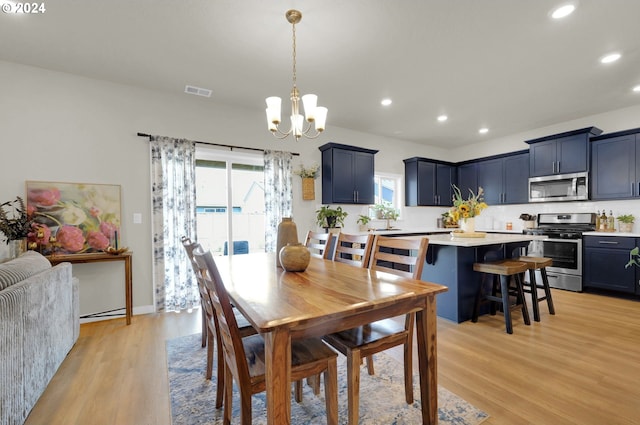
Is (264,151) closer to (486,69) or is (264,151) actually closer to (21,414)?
(486,69)

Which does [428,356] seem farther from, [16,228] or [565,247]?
[565,247]

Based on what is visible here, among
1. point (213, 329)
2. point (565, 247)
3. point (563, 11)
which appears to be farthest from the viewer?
point (565, 247)

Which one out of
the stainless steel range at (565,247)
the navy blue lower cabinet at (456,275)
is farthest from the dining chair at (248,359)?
the stainless steel range at (565,247)

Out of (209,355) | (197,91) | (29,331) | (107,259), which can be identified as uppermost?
(197,91)

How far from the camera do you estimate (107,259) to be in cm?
307

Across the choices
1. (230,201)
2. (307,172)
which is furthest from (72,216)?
(307,172)

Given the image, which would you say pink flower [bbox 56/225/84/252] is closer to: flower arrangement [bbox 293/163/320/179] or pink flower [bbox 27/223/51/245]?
pink flower [bbox 27/223/51/245]

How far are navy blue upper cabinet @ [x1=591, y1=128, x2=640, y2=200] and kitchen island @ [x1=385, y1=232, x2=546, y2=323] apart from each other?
217 centimetres

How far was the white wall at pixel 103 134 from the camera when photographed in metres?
2.98

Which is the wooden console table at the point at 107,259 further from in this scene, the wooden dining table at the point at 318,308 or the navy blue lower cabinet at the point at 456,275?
the navy blue lower cabinet at the point at 456,275

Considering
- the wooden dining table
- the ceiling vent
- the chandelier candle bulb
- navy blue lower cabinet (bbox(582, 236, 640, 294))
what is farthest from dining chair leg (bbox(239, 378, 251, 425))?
navy blue lower cabinet (bbox(582, 236, 640, 294))

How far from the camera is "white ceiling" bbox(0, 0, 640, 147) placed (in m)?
2.21

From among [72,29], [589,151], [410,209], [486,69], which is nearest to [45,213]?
[72,29]

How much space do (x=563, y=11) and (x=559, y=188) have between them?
349 centimetres
